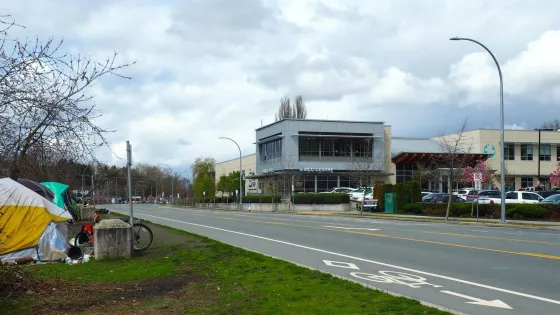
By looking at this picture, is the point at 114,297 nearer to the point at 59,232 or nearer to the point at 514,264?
the point at 59,232

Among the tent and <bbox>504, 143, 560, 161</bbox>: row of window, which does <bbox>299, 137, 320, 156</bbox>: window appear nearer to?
<bbox>504, 143, 560, 161</bbox>: row of window

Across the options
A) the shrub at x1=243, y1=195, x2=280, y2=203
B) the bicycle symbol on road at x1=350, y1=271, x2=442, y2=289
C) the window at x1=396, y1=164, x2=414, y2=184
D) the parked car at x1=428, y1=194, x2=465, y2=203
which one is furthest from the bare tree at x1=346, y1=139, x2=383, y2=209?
the bicycle symbol on road at x1=350, y1=271, x2=442, y2=289

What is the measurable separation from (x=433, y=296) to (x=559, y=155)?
3090 inches

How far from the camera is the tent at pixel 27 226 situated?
44.8ft

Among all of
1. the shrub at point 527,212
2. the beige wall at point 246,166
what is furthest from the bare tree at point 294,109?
the shrub at point 527,212

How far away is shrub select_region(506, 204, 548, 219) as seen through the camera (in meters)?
31.9

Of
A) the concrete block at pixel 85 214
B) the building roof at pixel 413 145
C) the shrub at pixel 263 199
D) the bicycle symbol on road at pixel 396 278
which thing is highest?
the building roof at pixel 413 145

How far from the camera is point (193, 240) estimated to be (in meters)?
19.0

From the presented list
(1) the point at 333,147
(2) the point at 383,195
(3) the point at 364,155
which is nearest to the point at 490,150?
(3) the point at 364,155

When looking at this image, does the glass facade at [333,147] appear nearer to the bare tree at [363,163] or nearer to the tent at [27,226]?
the bare tree at [363,163]

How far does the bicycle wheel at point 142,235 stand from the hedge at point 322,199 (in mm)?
39397

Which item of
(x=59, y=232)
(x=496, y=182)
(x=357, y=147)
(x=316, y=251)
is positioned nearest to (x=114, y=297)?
(x=59, y=232)

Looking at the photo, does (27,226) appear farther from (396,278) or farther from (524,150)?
(524,150)

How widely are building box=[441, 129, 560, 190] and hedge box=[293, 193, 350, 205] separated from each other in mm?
29870
